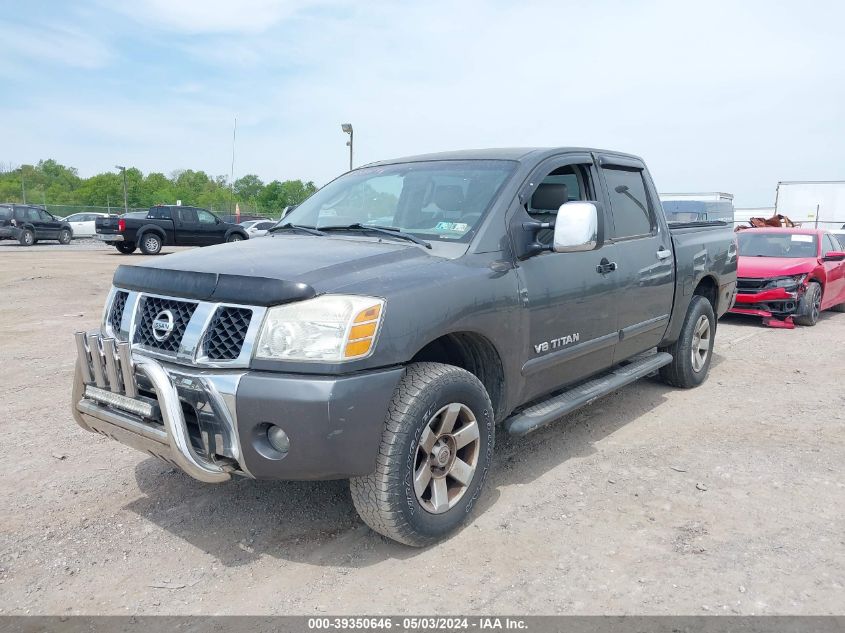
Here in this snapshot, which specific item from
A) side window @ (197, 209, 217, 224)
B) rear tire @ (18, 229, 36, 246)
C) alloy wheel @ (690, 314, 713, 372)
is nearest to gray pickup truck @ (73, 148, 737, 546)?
alloy wheel @ (690, 314, 713, 372)

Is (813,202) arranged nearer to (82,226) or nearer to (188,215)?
(188,215)

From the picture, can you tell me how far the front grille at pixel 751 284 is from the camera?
376 inches

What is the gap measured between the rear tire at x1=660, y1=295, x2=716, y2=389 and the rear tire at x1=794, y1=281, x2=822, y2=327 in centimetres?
435

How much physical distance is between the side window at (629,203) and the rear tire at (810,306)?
562 centimetres

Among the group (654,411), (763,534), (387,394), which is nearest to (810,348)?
(654,411)

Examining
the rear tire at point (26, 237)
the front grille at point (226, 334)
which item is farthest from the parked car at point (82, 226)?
the front grille at point (226, 334)

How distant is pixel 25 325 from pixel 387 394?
7460 mm

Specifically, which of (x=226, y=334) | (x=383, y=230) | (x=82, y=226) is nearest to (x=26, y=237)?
(x=82, y=226)

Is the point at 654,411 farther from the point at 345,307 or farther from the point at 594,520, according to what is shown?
the point at 345,307

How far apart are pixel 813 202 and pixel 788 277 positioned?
83.3 ft

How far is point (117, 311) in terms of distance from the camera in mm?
3357

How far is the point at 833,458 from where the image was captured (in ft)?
14.0

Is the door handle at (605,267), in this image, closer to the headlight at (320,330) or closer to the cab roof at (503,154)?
the cab roof at (503,154)

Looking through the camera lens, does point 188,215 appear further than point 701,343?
Yes
